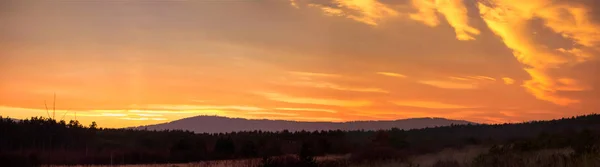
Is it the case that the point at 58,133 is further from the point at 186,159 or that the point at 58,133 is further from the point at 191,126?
the point at 191,126

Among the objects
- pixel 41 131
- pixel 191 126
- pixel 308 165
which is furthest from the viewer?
pixel 191 126

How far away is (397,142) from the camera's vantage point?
63.4m

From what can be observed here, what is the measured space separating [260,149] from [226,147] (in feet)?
10.8

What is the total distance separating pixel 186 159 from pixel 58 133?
18.2m

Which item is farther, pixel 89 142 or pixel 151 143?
pixel 151 143

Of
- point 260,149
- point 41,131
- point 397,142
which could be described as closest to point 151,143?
point 41,131

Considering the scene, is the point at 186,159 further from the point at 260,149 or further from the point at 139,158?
the point at 260,149

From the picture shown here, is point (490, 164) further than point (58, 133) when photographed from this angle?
No

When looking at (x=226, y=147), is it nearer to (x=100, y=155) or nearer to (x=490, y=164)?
(x=100, y=155)

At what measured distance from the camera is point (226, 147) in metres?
58.3

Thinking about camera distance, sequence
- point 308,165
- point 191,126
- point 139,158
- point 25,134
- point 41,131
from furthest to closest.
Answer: point 191,126 < point 41,131 < point 25,134 < point 139,158 < point 308,165

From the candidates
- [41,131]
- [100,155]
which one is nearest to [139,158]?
[100,155]

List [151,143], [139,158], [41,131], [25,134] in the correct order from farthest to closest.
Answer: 1. [151,143]
2. [41,131]
3. [25,134]
4. [139,158]

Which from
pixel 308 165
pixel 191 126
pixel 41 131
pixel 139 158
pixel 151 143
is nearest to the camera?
pixel 308 165
